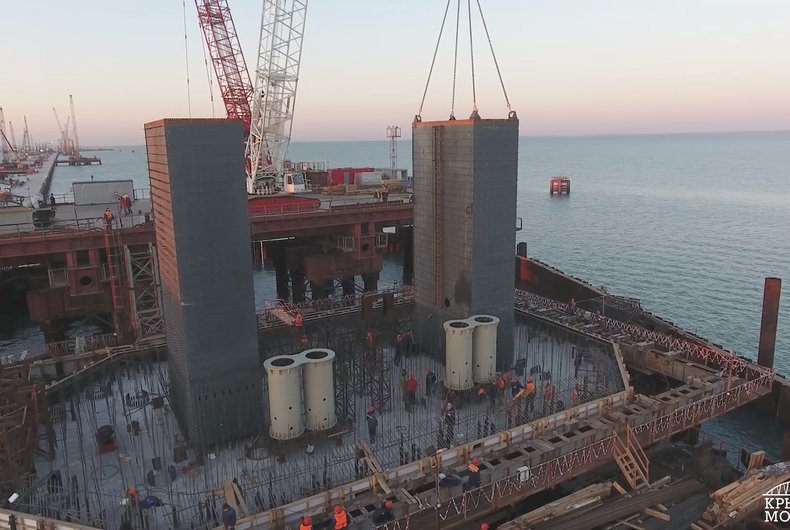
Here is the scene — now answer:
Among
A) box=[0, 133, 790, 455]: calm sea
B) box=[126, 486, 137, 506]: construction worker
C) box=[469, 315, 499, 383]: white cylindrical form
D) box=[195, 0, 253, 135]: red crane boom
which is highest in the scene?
box=[195, 0, 253, 135]: red crane boom

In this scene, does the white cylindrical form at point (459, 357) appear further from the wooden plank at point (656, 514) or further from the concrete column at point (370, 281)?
the concrete column at point (370, 281)

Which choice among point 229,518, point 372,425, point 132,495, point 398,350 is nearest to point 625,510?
point 372,425

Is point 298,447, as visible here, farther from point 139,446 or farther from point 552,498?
point 552,498

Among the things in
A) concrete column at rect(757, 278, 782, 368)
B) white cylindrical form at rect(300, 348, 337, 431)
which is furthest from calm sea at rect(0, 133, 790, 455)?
white cylindrical form at rect(300, 348, 337, 431)

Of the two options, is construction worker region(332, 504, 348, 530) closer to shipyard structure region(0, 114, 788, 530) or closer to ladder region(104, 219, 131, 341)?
shipyard structure region(0, 114, 788, 530)

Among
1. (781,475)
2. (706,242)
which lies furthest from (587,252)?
(781,475)

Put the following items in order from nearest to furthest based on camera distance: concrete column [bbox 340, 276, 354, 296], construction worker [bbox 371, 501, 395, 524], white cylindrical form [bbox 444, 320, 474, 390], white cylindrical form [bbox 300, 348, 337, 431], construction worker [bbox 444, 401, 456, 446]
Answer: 1. construction worker [bbox 371, 501, 395, 524]
2. white cylindrical form [bbox 300, 348, 337, 431]
3. construction worker [bbox 444, 401, 456, 446]
4. white cylindrical form [bbox 444, 320, 474, 390]
5. concrete column [bbox 340, 276, 354, 296]

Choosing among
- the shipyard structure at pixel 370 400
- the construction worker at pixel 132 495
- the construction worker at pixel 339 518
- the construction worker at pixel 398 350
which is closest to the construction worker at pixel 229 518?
the shipyard structure at pixel 370 400
